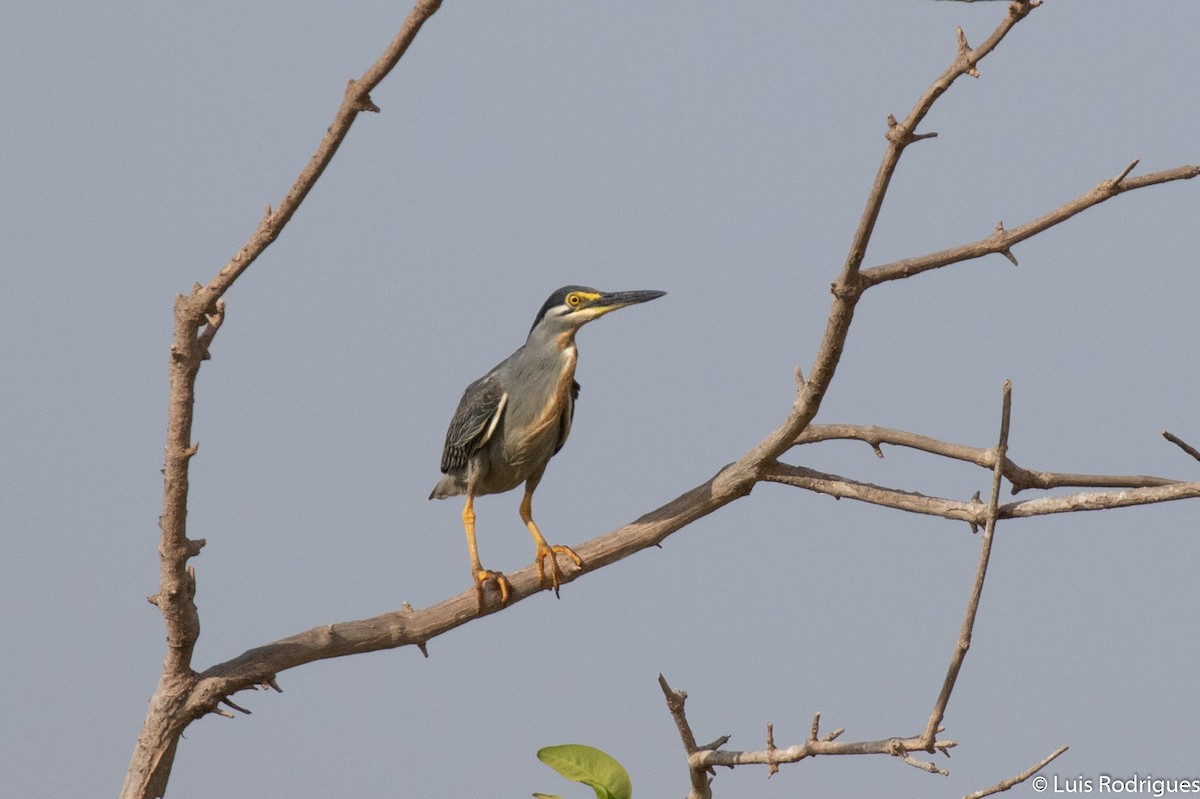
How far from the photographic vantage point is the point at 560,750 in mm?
4926

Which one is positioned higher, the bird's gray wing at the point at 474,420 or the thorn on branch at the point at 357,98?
the thorn on branch at the point at 357,98

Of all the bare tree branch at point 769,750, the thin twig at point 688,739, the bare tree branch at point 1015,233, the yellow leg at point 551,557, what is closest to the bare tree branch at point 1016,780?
the bare tree branch at point 769,750

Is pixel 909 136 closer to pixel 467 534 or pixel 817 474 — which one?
pixel 817 474

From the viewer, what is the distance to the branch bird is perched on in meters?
6.41

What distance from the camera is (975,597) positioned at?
4.16m

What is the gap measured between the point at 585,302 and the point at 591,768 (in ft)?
7.81

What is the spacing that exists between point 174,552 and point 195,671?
657mm

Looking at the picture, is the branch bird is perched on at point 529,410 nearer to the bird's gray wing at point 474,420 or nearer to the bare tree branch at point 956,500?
the bird's gray wing at point 474,420

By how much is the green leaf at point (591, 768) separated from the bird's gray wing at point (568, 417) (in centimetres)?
211

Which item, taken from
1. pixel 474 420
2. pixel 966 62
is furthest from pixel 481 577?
pixel 966 62

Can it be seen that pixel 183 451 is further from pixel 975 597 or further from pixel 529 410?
pixel 975 597

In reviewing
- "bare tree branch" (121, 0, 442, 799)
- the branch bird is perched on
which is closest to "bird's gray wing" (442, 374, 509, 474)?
the branch bird is perched on

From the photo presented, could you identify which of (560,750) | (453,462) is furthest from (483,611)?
(560,750)

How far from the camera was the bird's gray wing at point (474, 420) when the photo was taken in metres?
6.54
